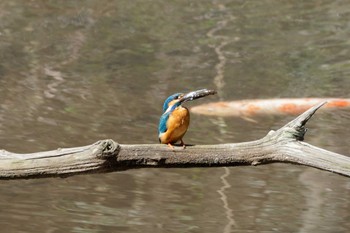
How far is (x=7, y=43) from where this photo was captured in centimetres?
882

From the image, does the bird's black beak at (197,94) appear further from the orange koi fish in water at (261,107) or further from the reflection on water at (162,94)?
the orange koi fish in water at (261,107)

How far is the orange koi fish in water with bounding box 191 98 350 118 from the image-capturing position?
6734 mm

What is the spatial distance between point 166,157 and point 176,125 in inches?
7.9

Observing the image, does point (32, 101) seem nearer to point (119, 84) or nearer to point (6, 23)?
point (119, 84)

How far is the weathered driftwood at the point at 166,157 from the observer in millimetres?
2918

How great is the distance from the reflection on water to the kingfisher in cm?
130

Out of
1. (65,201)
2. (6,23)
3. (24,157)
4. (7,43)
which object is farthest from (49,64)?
(24,157)

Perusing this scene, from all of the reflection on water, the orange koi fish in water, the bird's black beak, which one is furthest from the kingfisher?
the orange koi fish in water

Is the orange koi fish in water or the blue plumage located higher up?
the orange koi fish in water

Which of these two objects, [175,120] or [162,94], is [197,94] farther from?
[162,94]

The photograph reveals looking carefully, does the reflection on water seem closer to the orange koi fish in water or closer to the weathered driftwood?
the orange koi fish in water

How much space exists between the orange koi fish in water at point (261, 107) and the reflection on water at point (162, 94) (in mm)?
141

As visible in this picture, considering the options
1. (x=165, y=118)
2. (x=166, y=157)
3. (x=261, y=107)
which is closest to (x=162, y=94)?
(x=261, y=107)

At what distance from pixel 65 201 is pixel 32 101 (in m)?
2.27
